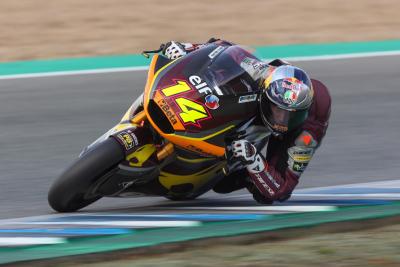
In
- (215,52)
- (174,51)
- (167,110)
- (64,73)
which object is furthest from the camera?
(64,73)

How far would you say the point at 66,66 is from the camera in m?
10.7

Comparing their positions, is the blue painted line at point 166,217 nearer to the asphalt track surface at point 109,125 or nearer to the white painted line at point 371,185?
the asphalt track surface at point 109,125

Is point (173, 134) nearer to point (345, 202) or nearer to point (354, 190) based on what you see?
point (345, 202)

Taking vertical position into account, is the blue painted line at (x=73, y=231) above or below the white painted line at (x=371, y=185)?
above

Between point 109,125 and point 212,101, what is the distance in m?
3.26

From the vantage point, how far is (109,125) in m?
8.70

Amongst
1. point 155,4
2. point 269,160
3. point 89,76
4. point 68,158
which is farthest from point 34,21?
point 269,160

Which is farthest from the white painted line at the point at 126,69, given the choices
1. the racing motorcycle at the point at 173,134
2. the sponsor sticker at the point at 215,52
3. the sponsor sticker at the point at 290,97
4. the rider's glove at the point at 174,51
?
the sponsor sticker at the point at 290,97

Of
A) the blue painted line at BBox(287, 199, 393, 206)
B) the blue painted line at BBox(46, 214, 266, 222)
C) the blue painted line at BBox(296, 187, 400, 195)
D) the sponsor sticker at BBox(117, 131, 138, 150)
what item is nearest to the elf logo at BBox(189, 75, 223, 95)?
the sponsor sticker at BBox(117, 131, 138, 150)

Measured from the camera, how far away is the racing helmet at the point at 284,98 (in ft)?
18.3

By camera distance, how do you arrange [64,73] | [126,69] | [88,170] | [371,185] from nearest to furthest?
1. [88,170]
2. [371,185]
3. [64,73]
4. [126,69]

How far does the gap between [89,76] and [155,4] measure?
385 centimetres

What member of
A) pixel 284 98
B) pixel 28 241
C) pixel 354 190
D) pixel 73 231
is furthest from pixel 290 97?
pixel 28 241

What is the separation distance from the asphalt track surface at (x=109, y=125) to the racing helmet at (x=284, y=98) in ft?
3.49
